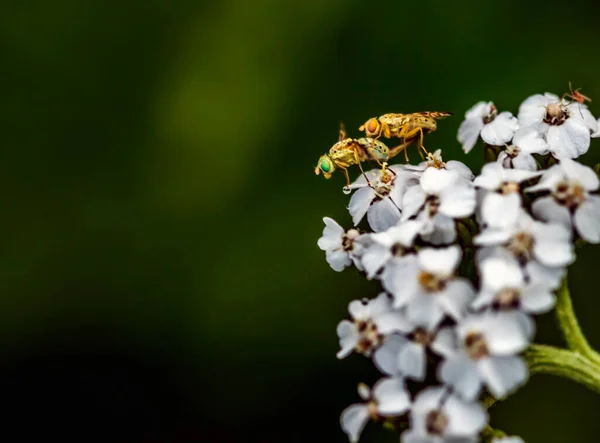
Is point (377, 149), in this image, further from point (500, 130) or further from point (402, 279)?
point (402, 279)

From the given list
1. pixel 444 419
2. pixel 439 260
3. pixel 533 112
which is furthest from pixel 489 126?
pixel 444 419

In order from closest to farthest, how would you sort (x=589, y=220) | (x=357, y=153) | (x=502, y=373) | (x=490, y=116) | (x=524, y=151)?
(x=502, y=373) < (x=589, y=220) < (x=524, y=151) < (x=490, y=116) < (x=357, y=153)

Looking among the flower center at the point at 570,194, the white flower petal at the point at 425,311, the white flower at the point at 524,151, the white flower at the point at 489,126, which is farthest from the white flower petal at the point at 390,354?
the white flower at the point at 489,126

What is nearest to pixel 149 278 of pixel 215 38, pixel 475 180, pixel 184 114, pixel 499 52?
pixel 184 114

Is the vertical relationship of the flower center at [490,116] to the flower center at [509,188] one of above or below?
above

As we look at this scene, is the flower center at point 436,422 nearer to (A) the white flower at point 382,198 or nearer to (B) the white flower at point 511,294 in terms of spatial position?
(B) the white flower at point 511,294

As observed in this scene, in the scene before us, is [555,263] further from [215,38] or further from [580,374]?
[215,38]

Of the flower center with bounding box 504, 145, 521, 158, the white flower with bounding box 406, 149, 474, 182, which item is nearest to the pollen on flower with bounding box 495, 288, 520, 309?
the white flower with bounding box 406, 149, 474, 182

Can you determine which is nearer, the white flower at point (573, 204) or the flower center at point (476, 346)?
the flower center at point (476, 346)
